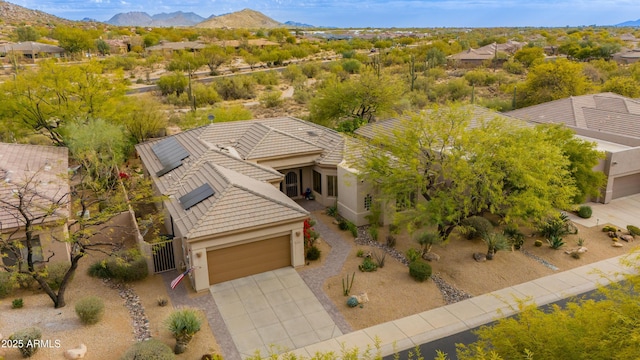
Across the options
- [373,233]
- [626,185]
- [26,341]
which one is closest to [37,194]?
[26,341]

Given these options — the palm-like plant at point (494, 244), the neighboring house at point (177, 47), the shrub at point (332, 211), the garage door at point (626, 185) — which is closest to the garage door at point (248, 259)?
the shrub at point (332, 211)

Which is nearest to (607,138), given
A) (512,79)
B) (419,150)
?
(419,150)

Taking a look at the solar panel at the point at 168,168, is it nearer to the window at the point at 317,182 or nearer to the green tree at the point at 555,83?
the window at the point at 317,182

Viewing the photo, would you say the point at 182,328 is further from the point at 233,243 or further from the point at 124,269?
the point at 124,269

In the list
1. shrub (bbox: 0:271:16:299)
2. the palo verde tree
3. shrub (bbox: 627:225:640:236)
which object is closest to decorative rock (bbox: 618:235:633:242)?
shrub (bbox: 627:225:640:236)

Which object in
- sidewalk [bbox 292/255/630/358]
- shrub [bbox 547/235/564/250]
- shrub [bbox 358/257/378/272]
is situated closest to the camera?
sidewalk [bbox 292/255/630/358]

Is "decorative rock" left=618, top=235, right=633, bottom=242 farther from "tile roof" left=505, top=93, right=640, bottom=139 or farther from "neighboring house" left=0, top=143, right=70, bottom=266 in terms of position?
"neighboring house" left=0, top=143, right=70, bottom=266
